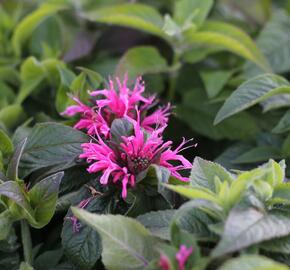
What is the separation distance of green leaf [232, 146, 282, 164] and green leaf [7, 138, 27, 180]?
31 cm

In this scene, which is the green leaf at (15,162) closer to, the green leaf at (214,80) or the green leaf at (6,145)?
the green leaf at (6,145)

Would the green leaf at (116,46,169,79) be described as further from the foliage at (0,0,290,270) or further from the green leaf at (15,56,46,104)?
the green leaf at (15,56,46,104)

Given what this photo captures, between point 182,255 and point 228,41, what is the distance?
0.47 meters

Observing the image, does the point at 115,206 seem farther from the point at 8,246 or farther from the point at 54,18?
the point at 54,18

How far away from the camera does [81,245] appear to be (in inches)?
24.2

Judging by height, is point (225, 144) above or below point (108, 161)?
below

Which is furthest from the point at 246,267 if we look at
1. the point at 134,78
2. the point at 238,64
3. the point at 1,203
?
the point at 238,64

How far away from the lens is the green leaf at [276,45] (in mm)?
963

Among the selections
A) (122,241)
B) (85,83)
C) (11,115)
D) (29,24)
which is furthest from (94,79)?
(122,241)

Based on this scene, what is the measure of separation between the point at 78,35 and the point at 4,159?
425 mm

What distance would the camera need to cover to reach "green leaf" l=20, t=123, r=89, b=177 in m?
0.67

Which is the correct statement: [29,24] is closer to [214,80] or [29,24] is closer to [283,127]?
[214,80]

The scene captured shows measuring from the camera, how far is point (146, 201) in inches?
25.2

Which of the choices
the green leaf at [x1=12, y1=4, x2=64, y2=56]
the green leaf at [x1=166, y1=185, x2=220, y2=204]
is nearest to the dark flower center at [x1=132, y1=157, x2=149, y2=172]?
the green leaf at [x1=166, y1=185, x2=220, y2=204]
